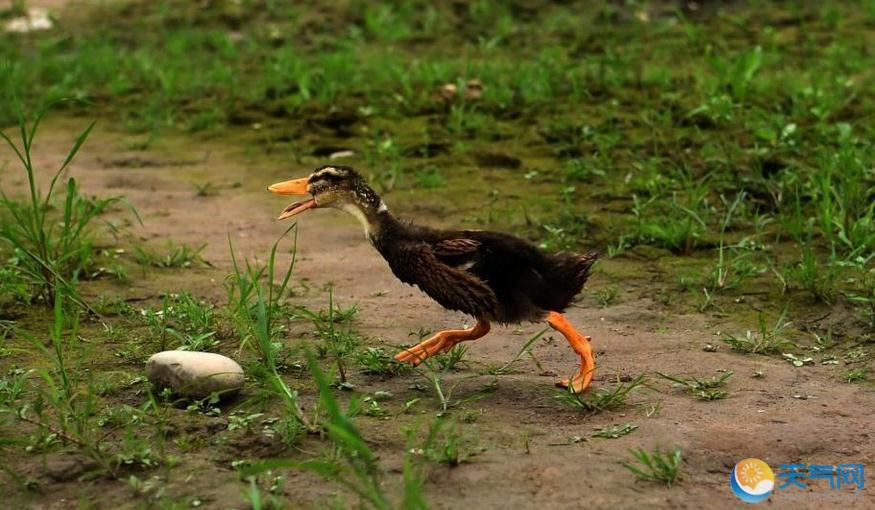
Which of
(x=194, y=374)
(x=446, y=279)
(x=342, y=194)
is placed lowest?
(x=194, y=374)

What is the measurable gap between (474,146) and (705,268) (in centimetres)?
239

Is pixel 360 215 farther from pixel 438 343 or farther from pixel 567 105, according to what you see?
pixel 567 105

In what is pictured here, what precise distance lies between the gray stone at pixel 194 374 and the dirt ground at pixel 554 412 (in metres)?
0.12

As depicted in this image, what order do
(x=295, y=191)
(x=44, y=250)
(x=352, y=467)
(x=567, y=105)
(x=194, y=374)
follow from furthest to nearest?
1. (x=567, y=105)
2. (x=44, y=250)
3. (x=295, y=191)
4. (x=194, y=374)
5. (x=352, y=467)

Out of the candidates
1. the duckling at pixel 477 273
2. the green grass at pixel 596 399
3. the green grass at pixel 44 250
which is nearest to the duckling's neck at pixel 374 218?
the duckling at pixel 477 273

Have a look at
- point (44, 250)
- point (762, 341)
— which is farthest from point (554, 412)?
point (44, 250)

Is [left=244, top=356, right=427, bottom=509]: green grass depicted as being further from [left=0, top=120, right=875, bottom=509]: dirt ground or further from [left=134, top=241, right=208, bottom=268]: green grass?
[left=134, top=241, right=208, bottom=268]: green grass

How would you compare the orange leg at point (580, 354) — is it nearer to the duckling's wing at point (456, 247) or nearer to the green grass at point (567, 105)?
the duckling's wing at point (456, 247)

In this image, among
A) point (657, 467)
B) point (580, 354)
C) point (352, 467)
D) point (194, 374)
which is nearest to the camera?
point (352, 467)

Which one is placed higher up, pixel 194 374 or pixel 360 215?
pixel 360 215

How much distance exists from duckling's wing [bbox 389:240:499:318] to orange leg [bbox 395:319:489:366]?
123 mm

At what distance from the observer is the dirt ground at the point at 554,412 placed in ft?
12.5

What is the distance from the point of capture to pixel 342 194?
16.6 feet

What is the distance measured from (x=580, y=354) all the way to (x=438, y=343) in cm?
57
